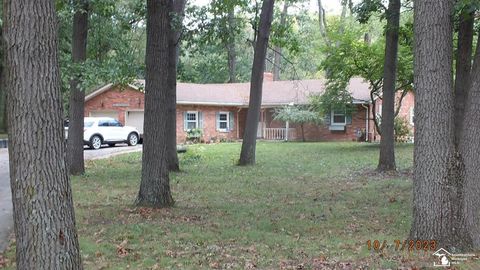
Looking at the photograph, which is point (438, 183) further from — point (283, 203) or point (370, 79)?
point (370, 79)

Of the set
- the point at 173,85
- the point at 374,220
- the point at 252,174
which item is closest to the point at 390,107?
the point at 252,174

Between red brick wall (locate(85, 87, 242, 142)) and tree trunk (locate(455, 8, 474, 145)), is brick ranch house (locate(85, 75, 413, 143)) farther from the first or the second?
tree trunk (locate(455, 8, 474, 145))

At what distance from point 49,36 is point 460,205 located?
173 inches

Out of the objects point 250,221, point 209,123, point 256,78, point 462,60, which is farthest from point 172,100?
point 209,123

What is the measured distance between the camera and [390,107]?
1523cm

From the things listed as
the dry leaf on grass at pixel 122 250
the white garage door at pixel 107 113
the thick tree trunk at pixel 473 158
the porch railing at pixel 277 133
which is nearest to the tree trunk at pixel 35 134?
the dry leaf on grass at pixel 122 250

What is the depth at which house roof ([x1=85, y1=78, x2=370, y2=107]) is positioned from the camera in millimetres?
32075

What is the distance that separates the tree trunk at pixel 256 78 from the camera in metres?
17.1

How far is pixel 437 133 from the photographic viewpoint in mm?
5566

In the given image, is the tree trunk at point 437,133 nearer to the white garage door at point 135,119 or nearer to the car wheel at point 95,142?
the car wheel at point 95,142

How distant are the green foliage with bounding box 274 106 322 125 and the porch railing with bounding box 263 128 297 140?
7.88 feet

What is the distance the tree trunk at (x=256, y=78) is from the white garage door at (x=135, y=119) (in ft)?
54.8

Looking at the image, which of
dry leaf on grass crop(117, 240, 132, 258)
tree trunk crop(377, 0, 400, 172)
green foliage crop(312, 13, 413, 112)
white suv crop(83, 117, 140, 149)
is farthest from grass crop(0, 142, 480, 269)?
white suv crop(83, 117, 140, 149)
